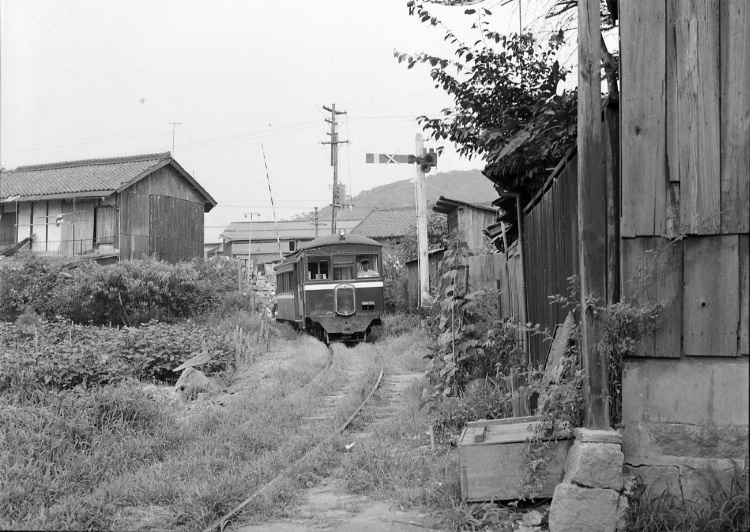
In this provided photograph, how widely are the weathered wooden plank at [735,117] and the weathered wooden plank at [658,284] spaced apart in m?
0.38

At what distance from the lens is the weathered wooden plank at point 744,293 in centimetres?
451

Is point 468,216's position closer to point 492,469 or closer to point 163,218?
point 163,218

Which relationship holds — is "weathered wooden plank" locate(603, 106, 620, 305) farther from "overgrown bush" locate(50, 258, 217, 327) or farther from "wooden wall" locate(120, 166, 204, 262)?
"wooden wall" locate(120, 166, 204, 262)

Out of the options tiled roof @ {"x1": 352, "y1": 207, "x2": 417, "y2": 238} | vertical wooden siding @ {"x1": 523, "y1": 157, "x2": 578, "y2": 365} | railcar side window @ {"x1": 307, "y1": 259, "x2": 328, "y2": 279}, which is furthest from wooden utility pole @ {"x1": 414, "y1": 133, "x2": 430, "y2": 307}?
tiled roof @ {"x1": 352, "y1": 207, "x2": 417, "y2": 238}

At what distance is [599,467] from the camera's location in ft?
15.1

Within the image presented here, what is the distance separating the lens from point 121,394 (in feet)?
25.6

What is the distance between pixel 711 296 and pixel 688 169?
828mm

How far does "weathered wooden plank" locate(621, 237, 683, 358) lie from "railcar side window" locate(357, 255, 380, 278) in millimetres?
15505

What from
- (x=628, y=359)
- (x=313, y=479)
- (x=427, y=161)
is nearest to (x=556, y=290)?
(x=628, y=359)

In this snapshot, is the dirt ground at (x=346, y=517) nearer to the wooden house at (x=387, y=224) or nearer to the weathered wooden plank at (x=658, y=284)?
the weathered wooden plank at (x=658, y=284)

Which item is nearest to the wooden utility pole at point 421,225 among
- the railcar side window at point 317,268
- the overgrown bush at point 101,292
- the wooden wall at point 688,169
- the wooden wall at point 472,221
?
the railcar side window at point 317,268

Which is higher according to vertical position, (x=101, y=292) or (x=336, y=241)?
(x=336, y=241)

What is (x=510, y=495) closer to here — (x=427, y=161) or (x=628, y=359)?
(x=628, y=359)

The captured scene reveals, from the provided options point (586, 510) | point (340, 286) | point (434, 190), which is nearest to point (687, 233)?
point (586, 510)
